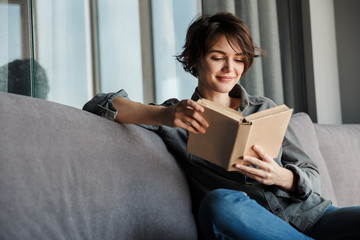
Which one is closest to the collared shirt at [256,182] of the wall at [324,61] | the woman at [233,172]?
the woman at [233,172]

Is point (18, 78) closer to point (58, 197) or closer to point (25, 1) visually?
point (25, 1)

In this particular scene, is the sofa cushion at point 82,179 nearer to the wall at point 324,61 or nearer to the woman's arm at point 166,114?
the woman's arm at point 166,114

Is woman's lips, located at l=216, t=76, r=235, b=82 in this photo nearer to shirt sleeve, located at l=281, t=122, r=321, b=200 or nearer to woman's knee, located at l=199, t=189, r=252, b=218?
shirt sleeve, located at l=281, t=122, r=321, b=200

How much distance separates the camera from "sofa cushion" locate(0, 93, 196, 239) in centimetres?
79

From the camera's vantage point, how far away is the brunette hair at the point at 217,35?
4.23ft

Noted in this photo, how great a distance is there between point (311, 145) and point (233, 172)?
0.70 metres

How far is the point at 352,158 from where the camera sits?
6.57 feet

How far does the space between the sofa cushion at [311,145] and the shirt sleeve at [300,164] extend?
0.45 metres

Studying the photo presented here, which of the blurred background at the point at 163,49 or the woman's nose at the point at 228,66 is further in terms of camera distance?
the blurred background at the point at 163,49

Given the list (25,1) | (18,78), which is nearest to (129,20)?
(25,1)

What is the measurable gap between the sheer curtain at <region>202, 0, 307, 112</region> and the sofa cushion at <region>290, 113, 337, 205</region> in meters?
0.45

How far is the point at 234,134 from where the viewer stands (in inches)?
36.7

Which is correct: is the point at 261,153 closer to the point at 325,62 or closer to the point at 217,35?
the point at 217,35

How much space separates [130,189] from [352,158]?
4.43ft
